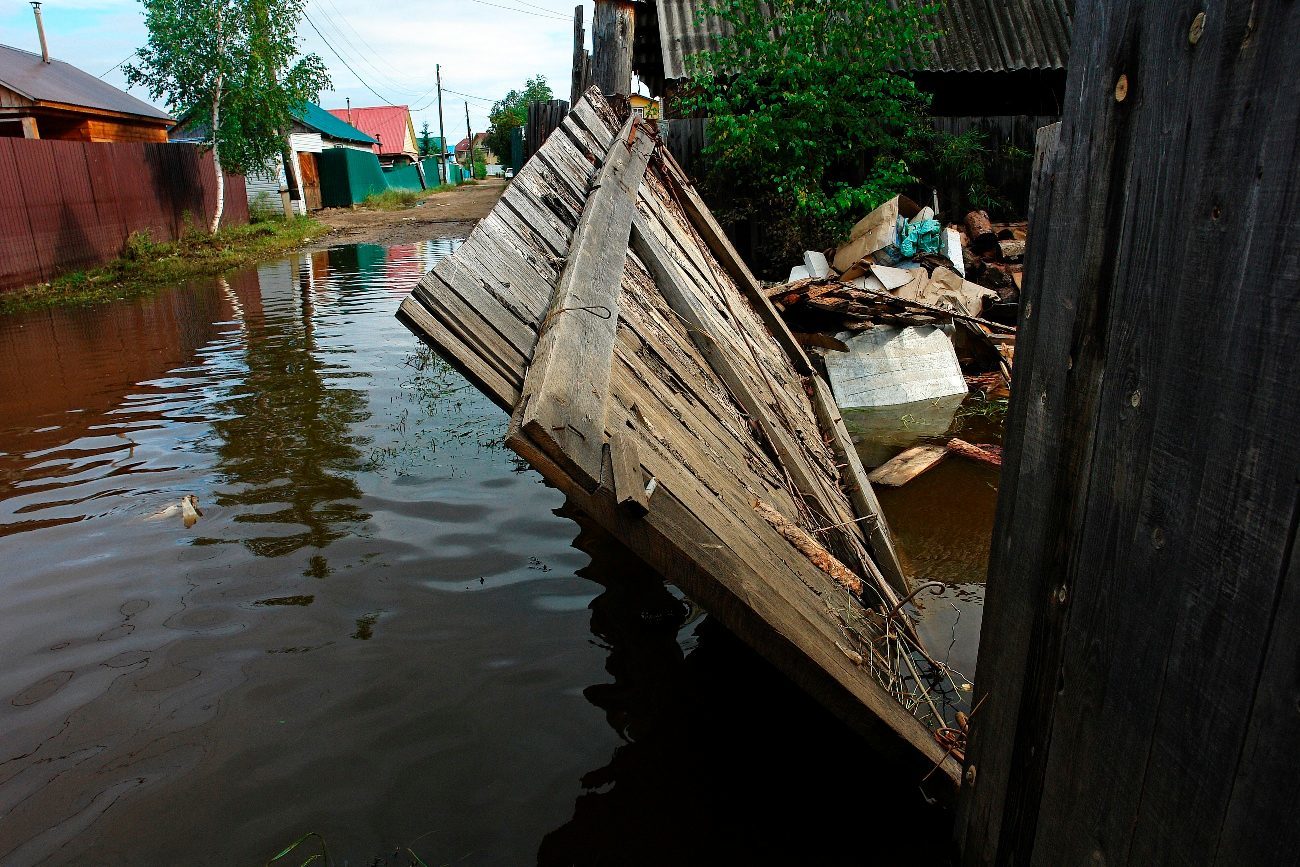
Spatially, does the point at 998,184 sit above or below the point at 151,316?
above

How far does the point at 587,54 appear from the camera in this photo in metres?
8.43

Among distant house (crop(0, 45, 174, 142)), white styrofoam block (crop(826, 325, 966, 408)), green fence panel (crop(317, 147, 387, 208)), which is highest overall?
distant house (crop(0, 45, 174, 142))

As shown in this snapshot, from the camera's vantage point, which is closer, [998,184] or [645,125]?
[645,125]

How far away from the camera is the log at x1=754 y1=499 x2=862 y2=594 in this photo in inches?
94.4

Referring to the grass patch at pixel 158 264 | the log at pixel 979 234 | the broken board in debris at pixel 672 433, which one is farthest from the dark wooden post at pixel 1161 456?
the grass patch at pixel 158 264

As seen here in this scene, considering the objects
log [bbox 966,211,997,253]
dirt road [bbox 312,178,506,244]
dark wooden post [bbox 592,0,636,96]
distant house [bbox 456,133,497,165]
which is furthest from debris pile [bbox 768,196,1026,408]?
distant house [bbox 456,133,497,165]

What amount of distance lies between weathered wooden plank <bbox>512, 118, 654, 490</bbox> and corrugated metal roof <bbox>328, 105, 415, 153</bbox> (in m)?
60.2

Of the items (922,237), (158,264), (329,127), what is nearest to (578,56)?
(922,237)

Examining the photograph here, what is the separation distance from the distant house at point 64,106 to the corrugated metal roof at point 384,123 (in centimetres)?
3315

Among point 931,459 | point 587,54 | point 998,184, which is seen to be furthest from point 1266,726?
point 998,184

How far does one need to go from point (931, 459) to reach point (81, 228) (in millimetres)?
15946

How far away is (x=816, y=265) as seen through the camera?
877 centimetres

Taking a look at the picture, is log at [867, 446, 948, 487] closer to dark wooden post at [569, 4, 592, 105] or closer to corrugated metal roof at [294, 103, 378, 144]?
dark wooden post at [569, 4, 592, 105]

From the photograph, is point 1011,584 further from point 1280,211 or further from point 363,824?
point 363,824
